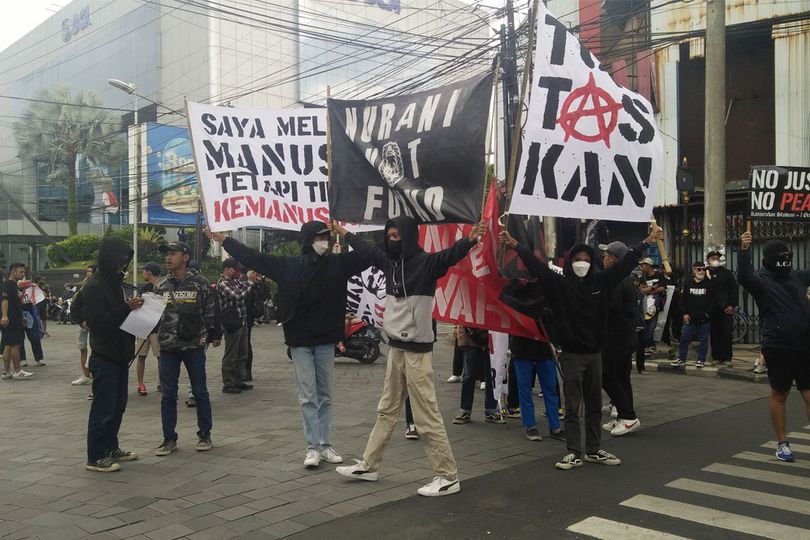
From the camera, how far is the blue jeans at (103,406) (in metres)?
5.87

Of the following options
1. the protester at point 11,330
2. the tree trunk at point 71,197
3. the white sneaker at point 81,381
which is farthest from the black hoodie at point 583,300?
the tree trunk at point 71,197

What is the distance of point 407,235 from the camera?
532 centimetres

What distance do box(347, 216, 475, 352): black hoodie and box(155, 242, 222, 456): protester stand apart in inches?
81.0

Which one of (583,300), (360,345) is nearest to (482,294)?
(583,300)

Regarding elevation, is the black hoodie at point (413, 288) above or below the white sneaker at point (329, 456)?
above

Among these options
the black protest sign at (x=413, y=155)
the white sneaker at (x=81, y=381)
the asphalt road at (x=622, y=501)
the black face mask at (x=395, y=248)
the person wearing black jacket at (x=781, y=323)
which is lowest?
the white sneaker at (x=81, y=381)

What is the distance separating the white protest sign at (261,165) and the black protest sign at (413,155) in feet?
2.03

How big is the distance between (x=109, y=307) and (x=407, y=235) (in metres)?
2.64

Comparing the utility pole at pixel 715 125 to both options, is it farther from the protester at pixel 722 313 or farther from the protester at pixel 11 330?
the protester at pixel 11 330

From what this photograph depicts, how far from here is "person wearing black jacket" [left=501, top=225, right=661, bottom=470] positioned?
587 cm

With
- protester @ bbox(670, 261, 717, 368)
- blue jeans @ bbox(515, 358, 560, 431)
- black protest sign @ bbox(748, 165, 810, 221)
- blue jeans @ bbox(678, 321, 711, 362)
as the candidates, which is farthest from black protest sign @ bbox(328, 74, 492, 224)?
black protest sign @ bbox(748, 165, 810, 221)

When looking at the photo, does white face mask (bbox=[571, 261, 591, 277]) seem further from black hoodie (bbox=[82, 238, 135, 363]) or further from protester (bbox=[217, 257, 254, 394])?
protester (bbox=[217, 257, 254, 394])

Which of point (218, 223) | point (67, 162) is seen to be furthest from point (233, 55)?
point (218, 223)

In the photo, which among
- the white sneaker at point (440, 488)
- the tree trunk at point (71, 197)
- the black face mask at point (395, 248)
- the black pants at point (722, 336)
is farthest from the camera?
the tree trunk at point (71, 197)
